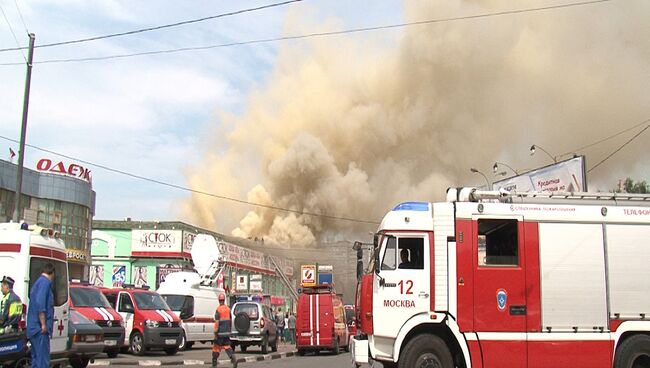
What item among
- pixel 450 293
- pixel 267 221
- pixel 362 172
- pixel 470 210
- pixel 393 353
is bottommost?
pixel 393 353

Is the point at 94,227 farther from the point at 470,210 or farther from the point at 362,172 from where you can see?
the point at 470,210

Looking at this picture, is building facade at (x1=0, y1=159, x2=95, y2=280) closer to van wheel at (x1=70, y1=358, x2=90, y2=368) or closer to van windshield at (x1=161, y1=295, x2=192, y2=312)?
van windshield at (x1=161, y1=295, x2=192, y2=312)

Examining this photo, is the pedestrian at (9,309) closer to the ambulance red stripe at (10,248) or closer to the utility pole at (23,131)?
the ambulance red stripe at (10,248)

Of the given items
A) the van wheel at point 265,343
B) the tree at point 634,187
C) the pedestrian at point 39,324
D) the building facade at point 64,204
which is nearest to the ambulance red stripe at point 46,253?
the pedestrian at point 39,324

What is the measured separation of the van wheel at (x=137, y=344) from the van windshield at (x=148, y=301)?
85cm

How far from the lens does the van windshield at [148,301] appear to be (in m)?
19.8

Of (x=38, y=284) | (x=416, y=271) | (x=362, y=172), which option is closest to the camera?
(x=38, y=284)

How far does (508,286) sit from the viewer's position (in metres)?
10.3

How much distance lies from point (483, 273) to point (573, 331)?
165 centimetres

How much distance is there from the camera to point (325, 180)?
5028 centimetres

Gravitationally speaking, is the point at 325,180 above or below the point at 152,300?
above

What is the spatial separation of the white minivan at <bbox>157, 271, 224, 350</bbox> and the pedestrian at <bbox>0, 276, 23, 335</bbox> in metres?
12.6

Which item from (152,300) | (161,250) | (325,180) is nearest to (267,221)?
(325,180)

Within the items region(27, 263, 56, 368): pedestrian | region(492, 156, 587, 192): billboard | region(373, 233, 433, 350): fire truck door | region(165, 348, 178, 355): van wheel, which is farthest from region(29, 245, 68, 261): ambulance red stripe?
region(492, 156, 587, 192): billboard
